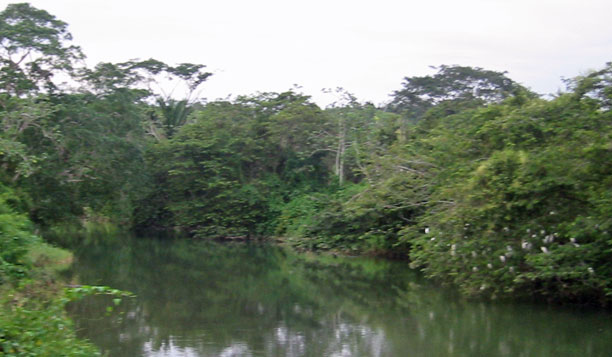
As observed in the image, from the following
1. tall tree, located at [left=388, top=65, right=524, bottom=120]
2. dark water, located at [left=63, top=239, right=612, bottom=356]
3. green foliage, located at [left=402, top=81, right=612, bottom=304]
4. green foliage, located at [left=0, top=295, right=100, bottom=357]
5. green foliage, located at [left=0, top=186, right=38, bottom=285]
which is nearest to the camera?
green foliage, located at [left=0, top=295, right=100, bottom=357]

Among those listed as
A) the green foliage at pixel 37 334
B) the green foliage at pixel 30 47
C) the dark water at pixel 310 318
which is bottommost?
the dark water at pixel 310 318

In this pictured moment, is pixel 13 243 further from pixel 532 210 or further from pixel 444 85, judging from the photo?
pixel 444 85

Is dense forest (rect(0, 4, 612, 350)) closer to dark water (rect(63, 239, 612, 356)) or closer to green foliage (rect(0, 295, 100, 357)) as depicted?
dark water (rect(63, 239, 612, 356))

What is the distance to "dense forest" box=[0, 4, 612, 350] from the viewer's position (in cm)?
1131

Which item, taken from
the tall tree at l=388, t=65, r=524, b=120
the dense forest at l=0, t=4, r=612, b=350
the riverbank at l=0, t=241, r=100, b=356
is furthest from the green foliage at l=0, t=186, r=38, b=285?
the tall tree at l=388, t=65, r=524, b=120

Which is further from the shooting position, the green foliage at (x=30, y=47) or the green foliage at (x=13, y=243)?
the green foliage at (x=30, y=47)

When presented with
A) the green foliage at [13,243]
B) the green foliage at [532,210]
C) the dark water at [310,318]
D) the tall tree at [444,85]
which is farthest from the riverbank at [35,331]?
the tall tree at [444,85]

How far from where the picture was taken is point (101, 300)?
13125 millimetres

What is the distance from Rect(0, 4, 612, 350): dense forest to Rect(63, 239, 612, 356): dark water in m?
0.79

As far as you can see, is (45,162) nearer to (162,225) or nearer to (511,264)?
(162,225)

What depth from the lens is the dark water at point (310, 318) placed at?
974 centimetres

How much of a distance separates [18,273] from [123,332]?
1863 millimetres

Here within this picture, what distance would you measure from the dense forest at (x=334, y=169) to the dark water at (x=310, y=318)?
795 millimetres

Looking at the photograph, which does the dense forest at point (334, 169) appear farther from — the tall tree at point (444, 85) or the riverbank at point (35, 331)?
the riverbank at point (35, 331)
